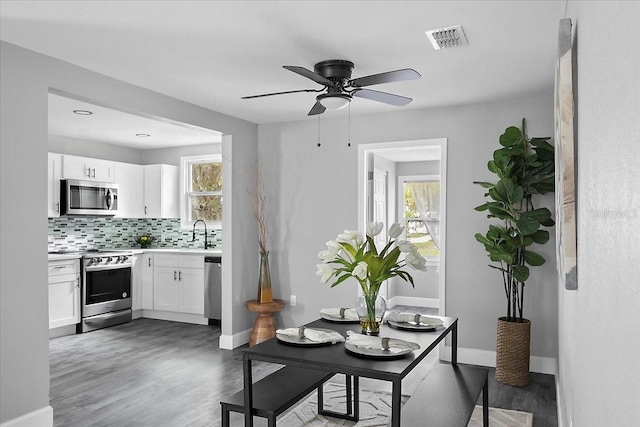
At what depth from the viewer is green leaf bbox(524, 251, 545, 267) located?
4195 millimetres

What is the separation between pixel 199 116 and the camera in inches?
194

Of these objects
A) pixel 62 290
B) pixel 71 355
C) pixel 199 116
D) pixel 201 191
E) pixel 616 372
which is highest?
pixel 199 116

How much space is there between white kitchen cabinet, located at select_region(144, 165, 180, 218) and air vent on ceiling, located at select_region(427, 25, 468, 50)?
16.8 ft

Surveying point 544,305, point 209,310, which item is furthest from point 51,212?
point 544,305

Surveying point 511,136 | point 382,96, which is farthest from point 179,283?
point 511,136

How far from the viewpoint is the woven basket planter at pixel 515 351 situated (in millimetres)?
4090

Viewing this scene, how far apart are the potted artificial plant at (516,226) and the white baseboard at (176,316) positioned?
3952 mm

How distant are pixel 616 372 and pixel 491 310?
13.6 feet

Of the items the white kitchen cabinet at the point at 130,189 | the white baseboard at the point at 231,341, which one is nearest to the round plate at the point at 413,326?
the white baseboard at the point at 231,341

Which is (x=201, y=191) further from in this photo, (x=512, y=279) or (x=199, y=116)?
(x=512, y=279)

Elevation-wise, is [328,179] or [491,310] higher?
→ [328,179]

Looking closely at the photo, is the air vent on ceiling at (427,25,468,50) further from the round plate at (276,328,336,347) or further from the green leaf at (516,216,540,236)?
the round plate at (276,328,336,347)

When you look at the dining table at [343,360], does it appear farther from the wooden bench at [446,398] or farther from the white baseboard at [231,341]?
the white baseboard at [231,341]

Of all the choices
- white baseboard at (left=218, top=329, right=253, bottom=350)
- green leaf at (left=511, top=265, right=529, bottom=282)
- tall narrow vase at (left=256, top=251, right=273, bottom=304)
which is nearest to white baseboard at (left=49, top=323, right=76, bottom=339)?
white baseboard at (left=218, top=329, right=253, bottom=350)
